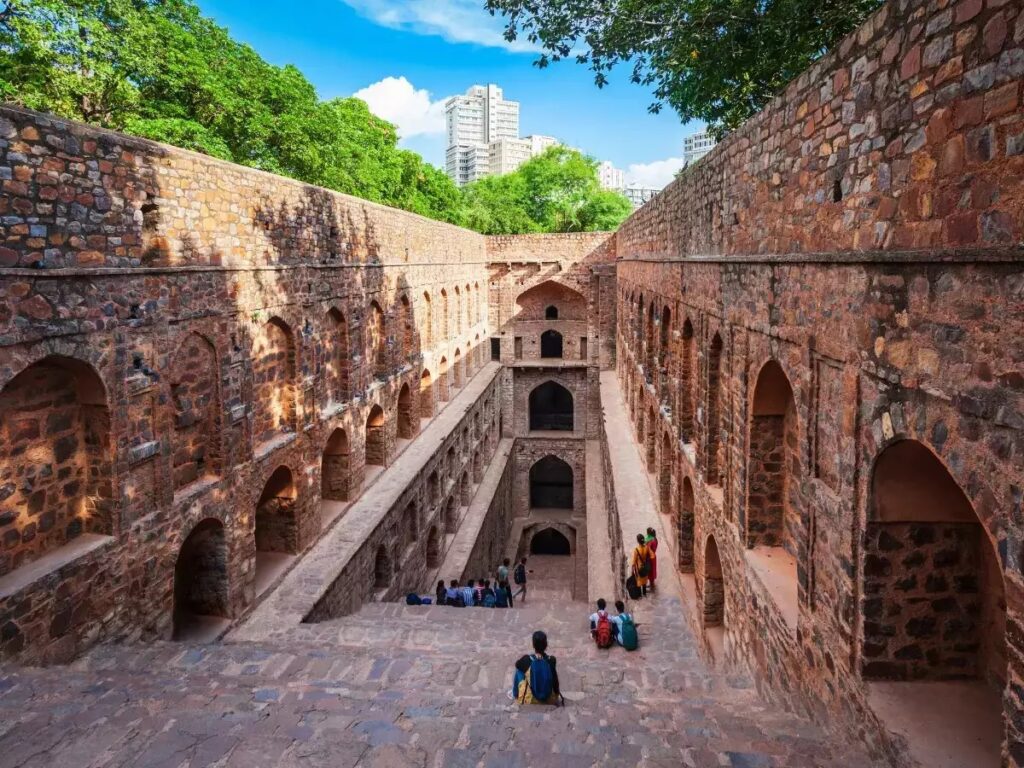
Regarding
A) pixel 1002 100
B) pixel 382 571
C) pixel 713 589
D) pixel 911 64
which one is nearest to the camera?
pixel 1002 100

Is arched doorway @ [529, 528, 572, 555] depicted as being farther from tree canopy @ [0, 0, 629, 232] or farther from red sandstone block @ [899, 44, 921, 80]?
red sandstone block @ [899, 44, 921, 80]

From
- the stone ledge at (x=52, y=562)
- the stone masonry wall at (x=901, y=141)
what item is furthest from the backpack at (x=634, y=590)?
the stone ledge at (x=52, y=562)

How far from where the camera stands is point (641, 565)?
9680mm

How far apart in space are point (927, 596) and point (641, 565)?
5.56m

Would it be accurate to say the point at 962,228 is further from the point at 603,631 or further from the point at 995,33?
the point at 603,631

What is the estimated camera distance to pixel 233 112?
19.3 m

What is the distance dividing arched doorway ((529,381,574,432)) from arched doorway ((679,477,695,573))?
19092 mm

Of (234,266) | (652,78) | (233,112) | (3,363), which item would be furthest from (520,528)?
(3,363)

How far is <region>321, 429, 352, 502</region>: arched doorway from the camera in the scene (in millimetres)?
12602

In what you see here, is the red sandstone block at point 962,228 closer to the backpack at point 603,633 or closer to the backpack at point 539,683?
the backpack at point 539,683

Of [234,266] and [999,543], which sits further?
[234,266]

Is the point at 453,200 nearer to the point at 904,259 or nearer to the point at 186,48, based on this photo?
the point at 186,48

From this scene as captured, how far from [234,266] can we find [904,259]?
739 cm

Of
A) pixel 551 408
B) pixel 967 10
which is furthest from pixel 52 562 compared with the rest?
pixel 551 408
